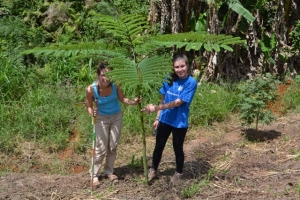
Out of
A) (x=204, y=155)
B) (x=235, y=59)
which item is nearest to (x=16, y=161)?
(x=204, y=155)

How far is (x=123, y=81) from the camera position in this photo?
3775 millimetres

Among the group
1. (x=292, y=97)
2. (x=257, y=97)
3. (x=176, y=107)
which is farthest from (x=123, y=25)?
(x=292, y=97)

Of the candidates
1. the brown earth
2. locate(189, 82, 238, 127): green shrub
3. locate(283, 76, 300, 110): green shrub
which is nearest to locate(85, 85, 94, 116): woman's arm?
the brown earth

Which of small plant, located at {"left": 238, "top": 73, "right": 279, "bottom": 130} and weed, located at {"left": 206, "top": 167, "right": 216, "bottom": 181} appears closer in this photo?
weed, located at {"left": 206, "top": 167, "right": 216, "bottom": 181}

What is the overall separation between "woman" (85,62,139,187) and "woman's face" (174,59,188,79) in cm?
51

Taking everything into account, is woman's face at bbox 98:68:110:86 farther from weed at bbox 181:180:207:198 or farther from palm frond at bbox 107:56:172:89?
weed at bbox 181:180:207:198

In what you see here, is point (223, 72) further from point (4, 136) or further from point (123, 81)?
point (123, 81)

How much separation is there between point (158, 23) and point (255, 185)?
454cm

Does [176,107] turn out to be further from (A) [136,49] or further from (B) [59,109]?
(B) [59,109]

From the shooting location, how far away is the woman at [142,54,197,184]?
14.6 ft

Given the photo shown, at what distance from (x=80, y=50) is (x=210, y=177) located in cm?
200

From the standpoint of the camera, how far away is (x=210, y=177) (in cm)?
515

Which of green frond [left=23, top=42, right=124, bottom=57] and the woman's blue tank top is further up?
green frond [left=23, top=42, right=124, bottom=57]

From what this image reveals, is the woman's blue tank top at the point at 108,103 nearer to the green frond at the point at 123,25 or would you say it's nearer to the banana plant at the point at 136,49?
the banana plant at the point at 136,49
